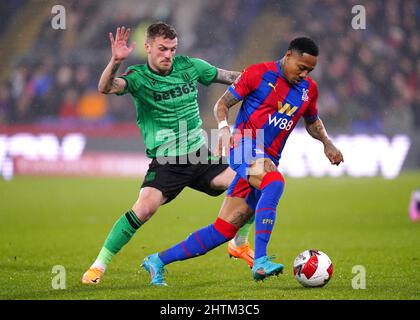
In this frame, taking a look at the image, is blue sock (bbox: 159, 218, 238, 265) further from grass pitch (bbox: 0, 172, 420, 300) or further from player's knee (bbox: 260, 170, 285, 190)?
player's knee (bbox: 260, 170, 285, 190)

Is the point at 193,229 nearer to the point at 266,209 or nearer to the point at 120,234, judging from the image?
the point at 120,234

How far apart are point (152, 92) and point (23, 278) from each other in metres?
1.90

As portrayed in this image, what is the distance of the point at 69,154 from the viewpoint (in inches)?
801

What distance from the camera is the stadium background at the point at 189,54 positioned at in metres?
19.4

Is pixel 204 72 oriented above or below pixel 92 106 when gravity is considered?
below

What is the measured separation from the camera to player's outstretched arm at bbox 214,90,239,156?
6430mm

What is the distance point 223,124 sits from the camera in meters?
A: 6.51

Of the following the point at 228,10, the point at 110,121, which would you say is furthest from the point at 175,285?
the point at 228,10

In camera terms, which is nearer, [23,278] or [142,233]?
[23,278]

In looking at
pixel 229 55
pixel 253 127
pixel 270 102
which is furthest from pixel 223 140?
pixel 229 55

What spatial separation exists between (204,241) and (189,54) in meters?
16.3

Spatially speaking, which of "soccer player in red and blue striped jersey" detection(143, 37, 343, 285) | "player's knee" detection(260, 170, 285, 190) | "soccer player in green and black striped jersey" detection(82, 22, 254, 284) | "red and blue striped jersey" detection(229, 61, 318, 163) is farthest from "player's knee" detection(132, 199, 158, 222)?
"player's knee" detection(260, 170, 285, 190)

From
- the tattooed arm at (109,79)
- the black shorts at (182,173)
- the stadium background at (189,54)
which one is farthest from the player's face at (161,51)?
the stadium background at (189,54)

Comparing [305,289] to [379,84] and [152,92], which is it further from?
[379,84]
